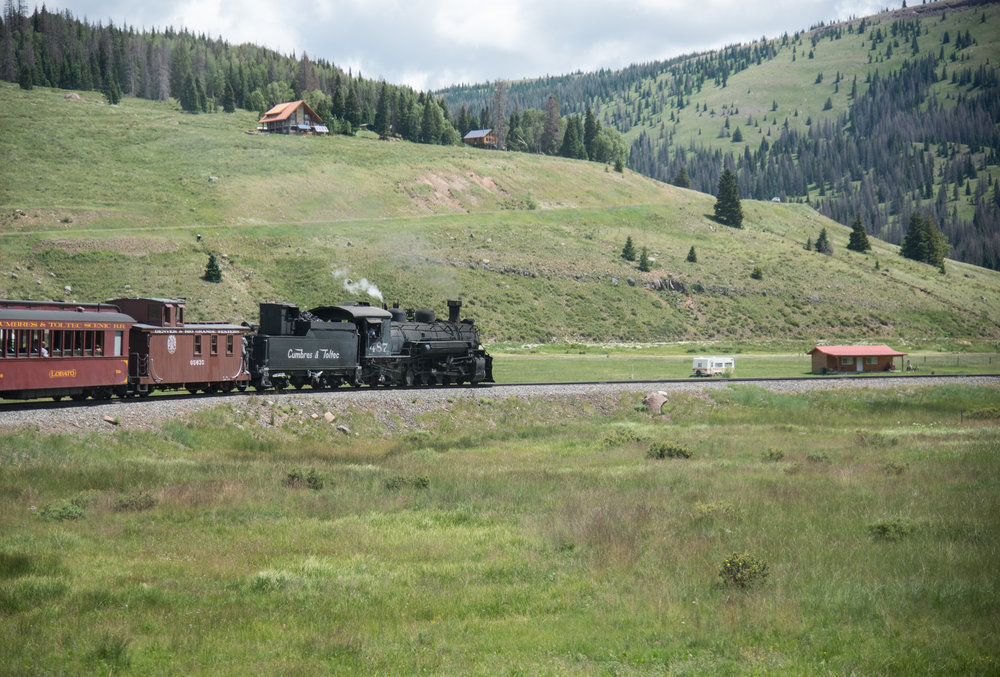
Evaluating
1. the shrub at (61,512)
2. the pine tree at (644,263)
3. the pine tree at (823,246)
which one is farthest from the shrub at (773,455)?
the pine tree at (823,246)

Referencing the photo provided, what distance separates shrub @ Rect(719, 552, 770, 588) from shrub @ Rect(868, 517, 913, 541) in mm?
4691

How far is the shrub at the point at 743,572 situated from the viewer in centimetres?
1496

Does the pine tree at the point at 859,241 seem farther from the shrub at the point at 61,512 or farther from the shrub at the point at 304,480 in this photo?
the shrub at the point at 61,512

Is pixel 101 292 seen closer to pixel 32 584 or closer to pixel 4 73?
pixel 32 584

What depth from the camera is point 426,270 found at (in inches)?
3605

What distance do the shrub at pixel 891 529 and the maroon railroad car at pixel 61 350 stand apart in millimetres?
27605

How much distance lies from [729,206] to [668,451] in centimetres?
12472

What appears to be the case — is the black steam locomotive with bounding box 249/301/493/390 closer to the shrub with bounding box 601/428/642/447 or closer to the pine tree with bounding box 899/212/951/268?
the shrub with bounding box 601/428/642/447

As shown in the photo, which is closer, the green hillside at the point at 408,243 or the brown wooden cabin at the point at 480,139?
the green hillside at the point at 408,243

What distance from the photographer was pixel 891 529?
18.6 m

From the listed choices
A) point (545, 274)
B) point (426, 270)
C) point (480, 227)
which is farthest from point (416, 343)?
point (480, 227)

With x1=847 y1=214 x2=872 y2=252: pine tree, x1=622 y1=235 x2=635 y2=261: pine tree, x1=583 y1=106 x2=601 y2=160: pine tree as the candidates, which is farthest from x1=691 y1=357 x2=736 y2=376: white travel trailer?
x1=583 y1=106 x2=601 y2=160: pine tree

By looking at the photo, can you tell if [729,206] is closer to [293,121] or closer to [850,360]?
[850,360]

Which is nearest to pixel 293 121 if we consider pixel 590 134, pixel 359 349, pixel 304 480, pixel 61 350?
pixel 590 134
